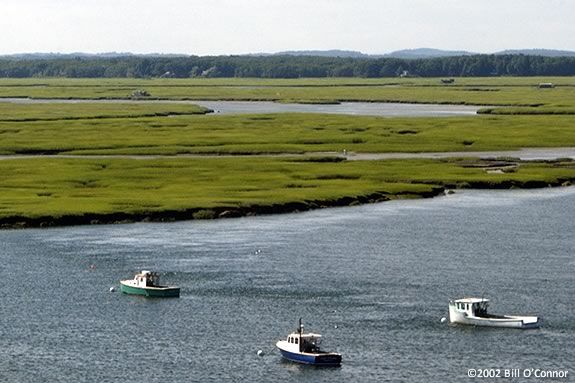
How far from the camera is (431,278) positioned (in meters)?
71.4

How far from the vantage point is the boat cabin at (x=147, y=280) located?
225ft

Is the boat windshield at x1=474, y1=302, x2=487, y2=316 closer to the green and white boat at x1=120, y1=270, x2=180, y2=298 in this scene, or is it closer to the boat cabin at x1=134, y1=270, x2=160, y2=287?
the green and white boat at x1=120, y1=270, x2=180, y2=298

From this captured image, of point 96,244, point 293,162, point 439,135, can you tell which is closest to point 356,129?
point 439,135

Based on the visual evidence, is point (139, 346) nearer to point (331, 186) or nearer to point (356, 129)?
point (331, 186)

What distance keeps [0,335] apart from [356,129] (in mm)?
110056

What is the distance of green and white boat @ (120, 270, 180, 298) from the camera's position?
223 feet

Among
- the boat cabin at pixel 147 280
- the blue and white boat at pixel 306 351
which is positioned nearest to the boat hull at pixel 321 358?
the blue and white boat at pixel 306 351

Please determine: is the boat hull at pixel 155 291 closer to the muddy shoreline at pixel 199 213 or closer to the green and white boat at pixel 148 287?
Answer: the green and white boat at pixel 148 287

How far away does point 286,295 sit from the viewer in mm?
67188

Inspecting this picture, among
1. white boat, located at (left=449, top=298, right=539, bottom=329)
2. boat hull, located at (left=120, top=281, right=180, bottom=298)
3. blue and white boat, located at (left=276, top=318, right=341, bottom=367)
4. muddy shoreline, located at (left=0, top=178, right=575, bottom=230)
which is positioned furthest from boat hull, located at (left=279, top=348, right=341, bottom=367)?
muddy shoreline, located at (left=0, top=178, right=575, bottom=230)

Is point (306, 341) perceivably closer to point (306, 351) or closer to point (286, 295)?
point (306, 351)

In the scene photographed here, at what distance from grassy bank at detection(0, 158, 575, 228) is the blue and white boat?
37451 mm

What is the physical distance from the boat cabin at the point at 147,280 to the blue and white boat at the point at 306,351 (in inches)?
519

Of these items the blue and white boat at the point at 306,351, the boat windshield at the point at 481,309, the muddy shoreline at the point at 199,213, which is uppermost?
the boat windshield at the point at 481,309
